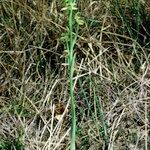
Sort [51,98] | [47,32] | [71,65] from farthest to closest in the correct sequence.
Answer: [47,32] → [51,98] → [71,65]

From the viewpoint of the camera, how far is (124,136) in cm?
183

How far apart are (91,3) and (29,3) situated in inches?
11.8

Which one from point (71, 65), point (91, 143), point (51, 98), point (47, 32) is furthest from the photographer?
point (47, 32)

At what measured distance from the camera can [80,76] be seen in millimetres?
1982

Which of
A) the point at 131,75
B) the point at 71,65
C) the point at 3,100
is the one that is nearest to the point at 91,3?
the point at 131,75

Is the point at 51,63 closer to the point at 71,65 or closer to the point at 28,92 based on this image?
the point at 28,92

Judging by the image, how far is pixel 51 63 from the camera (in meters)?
2.09

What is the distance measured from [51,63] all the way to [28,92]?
183 millimetres

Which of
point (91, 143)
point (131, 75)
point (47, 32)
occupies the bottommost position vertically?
point (91, 143)

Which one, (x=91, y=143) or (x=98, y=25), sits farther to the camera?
(x=98, y=25)

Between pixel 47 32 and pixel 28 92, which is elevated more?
pixel 47 32

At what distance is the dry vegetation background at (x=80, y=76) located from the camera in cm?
185

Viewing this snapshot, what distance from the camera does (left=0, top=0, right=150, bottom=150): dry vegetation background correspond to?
1846mm

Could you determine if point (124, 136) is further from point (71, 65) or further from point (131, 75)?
point (71, 65)
